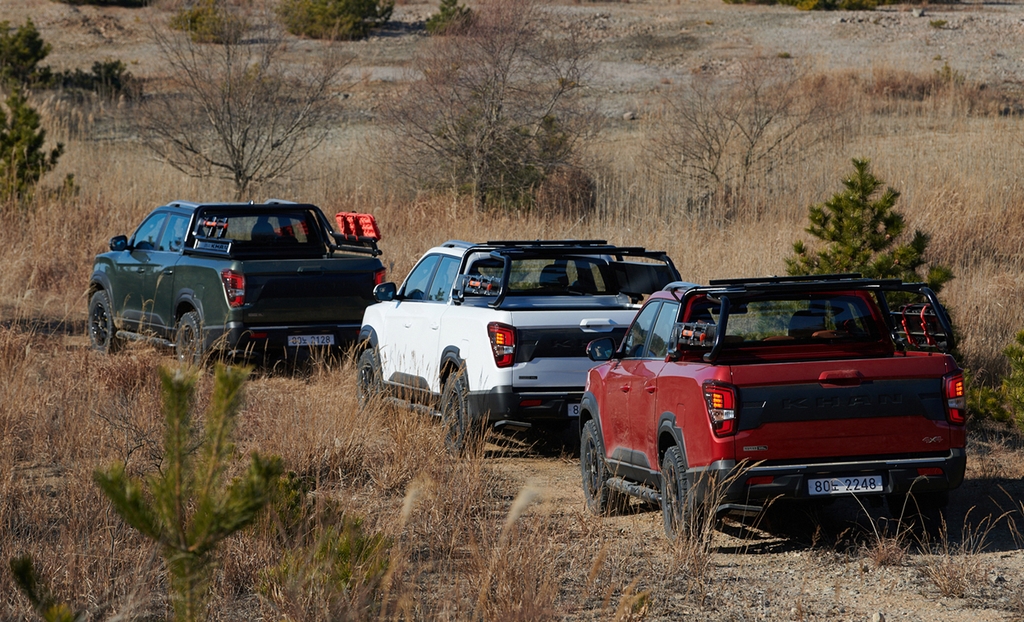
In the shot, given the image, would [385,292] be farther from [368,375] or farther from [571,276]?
[571,276]

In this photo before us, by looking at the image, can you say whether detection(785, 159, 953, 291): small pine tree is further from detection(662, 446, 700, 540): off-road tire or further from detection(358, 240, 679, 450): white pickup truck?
detection(662, 446, 700, 540): off-road tire

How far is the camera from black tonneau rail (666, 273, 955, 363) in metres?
6.71

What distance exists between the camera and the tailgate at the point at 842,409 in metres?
6.34

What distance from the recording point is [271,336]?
41.3 ft

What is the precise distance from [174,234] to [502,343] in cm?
624

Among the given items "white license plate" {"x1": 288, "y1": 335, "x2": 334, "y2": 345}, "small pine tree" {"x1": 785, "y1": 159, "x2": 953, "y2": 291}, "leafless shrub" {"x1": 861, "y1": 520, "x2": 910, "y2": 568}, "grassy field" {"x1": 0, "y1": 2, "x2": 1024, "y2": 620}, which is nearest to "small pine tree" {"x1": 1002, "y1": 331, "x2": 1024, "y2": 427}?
"grassy field" {"x1": 0, "y1": 2, "x2": 1024, "y2": 620}

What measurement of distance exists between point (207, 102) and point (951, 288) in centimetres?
1458

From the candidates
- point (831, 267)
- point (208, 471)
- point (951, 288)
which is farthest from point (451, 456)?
point (951, 288)

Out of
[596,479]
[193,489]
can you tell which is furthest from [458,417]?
[193,489]

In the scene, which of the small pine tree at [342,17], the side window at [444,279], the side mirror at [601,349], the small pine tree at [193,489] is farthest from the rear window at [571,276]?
the small pine tree at [342,17]

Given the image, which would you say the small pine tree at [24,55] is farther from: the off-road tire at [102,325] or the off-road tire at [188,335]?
the off-road tire at [188,335]

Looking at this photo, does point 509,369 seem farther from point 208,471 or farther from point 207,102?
point 207,102

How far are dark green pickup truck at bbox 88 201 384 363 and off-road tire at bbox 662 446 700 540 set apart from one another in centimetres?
588

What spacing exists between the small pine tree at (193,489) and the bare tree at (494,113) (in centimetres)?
1938
